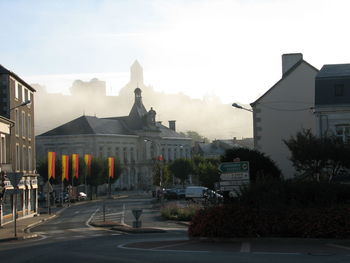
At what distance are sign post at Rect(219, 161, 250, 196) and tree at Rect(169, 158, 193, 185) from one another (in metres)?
91.5

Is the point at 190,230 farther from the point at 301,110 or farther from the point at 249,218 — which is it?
the point at 301,110

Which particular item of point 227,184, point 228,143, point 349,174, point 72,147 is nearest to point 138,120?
point 72,147

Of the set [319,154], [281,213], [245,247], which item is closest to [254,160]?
[319,154]

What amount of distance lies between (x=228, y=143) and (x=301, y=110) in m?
115

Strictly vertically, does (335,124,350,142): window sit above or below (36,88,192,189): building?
below

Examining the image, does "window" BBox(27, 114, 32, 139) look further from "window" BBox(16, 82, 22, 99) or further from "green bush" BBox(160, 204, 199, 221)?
"green bush" BBox(160, 204, 199, 221)

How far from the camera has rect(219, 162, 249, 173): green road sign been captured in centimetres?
2259

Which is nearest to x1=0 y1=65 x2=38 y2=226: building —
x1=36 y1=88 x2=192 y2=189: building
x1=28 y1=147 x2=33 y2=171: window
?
x1=28 y1=147 x2=33 y2=171: window

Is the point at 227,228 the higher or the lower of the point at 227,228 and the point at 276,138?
the lower

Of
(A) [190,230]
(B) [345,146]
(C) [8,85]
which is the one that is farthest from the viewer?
(C) [8,85]

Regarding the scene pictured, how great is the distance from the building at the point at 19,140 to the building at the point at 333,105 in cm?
1719

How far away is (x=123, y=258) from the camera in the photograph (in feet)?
52.7

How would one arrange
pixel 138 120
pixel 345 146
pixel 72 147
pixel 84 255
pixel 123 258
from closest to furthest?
pixel 123 258 → pixel 84 255 → pixel 345 146 → pixel 72 147 → pixel 138 120

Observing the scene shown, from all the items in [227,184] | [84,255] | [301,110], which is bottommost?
[84,255]
